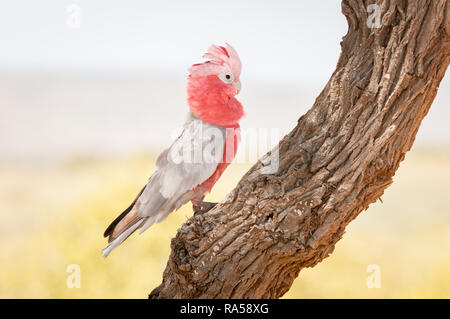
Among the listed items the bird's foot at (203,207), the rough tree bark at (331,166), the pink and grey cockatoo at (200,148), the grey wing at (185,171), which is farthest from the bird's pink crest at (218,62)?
the bird's foot at (203,207)

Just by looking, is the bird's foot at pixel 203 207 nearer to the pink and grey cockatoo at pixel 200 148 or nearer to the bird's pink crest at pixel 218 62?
the pink and grey cockatoo at pixel 200 148

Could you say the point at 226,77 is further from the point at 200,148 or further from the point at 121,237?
the point at 121,237

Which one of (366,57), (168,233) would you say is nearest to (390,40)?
(366,57)

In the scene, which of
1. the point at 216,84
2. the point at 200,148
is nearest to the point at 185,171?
the point at 200,148

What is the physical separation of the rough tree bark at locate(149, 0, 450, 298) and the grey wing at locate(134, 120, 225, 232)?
0.60 ft

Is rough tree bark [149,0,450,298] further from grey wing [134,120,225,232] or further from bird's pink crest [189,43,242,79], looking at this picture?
bird's pink crest [189,43,242,79]

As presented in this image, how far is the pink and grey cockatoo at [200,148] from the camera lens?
1.94 meters

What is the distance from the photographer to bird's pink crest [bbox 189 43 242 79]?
1.93m

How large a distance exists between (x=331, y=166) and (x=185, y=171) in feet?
2.13

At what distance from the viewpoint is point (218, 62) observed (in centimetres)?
194

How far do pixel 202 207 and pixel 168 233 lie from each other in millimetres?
1476

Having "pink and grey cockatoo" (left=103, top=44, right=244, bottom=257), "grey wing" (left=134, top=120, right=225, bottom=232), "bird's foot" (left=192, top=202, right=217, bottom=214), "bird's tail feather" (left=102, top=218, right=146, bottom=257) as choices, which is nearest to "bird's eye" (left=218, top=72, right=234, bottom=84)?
"pink and grey cockatoo" (left=103, top=44, right=244, bottom=257)

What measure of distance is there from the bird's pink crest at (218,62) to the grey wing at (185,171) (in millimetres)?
241
